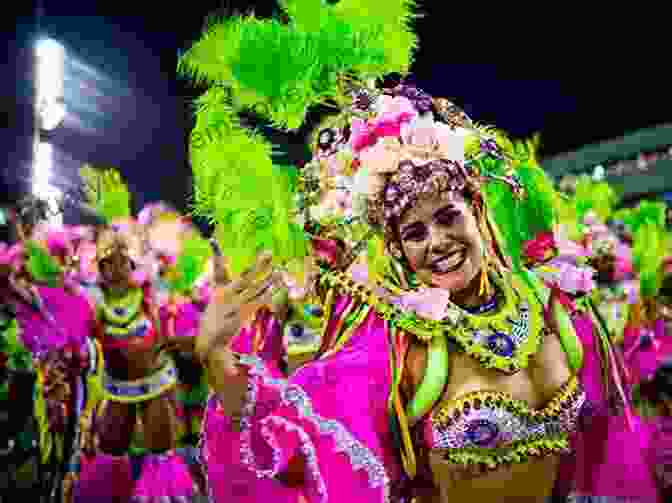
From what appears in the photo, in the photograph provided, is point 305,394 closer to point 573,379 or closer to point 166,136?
point 573,379

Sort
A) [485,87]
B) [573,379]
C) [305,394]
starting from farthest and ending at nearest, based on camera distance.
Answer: [485,87] → [573,379] → [305,394]

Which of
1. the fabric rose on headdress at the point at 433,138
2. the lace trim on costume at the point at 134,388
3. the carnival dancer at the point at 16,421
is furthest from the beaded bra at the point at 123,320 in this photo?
the fabric rose on headdress at the point at 433,138

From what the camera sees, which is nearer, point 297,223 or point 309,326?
point 297,223

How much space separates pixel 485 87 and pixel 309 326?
123 centimetres

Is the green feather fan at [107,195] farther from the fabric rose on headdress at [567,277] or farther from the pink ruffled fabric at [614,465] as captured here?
the pink ruffled fabric at [614,465]

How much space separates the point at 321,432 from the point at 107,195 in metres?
3.67

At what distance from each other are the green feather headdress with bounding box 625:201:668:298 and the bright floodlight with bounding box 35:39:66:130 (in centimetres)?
435

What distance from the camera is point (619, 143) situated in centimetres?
1650

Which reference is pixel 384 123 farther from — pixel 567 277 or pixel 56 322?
pixel 56 322

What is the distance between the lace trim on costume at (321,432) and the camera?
Answer: 158cm

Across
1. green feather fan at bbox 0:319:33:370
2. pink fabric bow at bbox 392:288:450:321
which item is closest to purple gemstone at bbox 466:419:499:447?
pink fabric bow at bbox 392:288:450:321

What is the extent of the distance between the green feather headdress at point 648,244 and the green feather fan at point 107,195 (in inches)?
131

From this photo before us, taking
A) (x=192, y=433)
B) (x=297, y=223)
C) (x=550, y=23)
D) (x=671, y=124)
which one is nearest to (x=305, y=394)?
(x=297, y=223)

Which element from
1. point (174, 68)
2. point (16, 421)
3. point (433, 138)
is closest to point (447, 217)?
point (433, 138)
